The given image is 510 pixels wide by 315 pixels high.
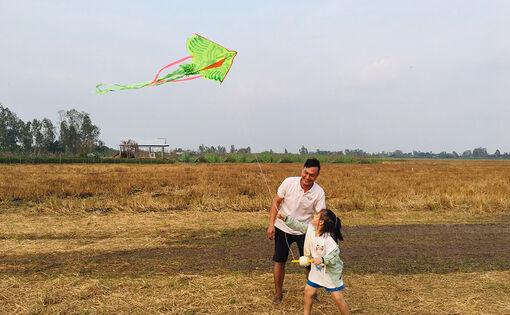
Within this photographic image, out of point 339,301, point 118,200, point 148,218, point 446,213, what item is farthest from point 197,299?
point 446,213

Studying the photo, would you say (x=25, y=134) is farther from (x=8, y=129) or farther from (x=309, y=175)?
(x=309, y=175)

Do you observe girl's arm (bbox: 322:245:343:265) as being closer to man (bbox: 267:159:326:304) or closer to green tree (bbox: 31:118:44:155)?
man (bbox: 267:159:326:304)

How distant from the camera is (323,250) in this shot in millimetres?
2979

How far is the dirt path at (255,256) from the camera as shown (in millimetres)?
5051

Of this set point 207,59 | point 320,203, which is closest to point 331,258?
point 320,203

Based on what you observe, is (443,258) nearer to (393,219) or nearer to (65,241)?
(393,219)

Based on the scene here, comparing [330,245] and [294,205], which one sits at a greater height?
[294,205]

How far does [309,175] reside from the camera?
139 inches

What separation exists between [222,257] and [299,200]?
8.58ft

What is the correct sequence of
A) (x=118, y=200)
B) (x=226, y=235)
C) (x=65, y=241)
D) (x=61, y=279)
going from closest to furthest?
(x=61, y=279) → (x=65, y=241) → (x=226, y=235) → (x=118, y=200)

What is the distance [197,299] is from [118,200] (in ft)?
25.7

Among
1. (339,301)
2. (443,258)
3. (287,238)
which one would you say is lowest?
(443,258)

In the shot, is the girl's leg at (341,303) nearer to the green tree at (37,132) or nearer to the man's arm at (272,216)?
the man's arm at (272,216)

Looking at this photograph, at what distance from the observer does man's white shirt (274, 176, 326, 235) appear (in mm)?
3660
